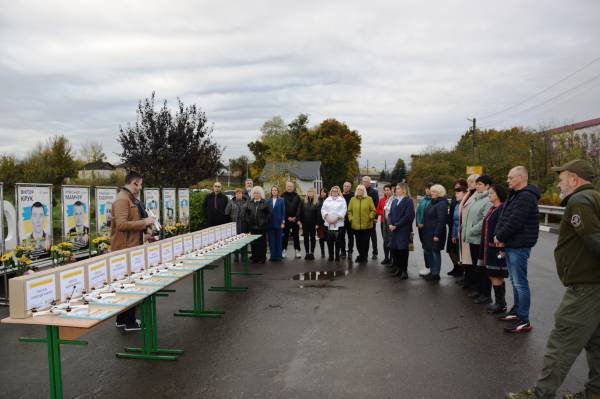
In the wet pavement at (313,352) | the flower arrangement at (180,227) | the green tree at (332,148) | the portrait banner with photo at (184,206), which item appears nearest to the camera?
the wet pavement at (313,352)

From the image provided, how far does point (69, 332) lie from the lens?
379 centimetres

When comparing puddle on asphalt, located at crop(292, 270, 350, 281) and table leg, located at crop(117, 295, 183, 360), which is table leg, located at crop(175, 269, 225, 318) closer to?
table leg, located at crop(117, 295, 183, 360)

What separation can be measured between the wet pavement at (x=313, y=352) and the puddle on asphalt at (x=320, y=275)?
1325mm

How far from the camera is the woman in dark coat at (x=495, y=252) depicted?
6.49 metres

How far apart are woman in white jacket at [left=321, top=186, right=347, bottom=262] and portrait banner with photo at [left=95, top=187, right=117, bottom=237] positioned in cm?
481

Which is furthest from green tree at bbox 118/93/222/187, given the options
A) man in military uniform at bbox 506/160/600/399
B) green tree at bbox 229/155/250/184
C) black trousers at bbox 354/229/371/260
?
green tree at bbox 229/155/250/184

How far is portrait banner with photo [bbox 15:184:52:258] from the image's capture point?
316 inches

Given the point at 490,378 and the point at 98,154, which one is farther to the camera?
the point at 98,154

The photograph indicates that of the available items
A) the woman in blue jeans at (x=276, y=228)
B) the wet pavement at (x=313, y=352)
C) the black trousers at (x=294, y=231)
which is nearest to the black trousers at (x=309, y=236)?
the black trousers at (x=294, y=231)

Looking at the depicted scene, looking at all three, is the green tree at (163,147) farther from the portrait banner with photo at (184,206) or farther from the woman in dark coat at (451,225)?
the woman in dark coat at (451,225)

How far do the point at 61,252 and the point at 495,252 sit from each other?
7268 millimetres

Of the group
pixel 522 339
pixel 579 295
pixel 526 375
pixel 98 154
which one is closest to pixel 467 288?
pixel 522 339

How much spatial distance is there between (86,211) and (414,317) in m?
7.09

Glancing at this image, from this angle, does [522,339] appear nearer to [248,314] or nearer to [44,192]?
[248,314]
